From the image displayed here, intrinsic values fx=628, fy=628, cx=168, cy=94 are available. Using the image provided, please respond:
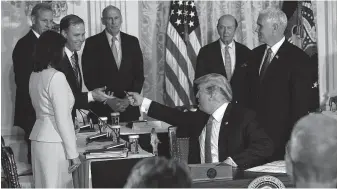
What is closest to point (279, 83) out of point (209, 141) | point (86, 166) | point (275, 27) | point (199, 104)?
point (275, 27)

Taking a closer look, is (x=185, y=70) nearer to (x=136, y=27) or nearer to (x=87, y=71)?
(x=136, y=27)

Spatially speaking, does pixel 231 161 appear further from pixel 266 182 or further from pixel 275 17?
pixel 275 17

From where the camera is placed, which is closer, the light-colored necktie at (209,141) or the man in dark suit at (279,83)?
the light-colored necktie at (209,141)

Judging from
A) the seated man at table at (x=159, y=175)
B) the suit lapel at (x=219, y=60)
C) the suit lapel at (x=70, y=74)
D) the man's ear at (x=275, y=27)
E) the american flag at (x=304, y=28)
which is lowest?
the seated man at table at (x=159, y=175)

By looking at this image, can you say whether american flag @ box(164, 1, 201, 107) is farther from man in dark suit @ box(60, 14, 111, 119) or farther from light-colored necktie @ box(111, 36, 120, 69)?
man in dark suit @ box(60, 14, 111, 119)

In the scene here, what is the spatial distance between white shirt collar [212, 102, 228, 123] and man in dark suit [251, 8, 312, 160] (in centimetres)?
104

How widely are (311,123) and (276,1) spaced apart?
24.0 feet

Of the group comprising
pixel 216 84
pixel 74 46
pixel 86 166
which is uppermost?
pixel 74 46

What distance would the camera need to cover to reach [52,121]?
4191mm

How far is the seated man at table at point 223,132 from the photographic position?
4008 mm

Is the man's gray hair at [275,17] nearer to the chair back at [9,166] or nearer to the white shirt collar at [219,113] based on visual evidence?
the white shirt collar at [219,113]

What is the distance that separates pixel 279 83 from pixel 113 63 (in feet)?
8.15

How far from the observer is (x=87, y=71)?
6.91 meters

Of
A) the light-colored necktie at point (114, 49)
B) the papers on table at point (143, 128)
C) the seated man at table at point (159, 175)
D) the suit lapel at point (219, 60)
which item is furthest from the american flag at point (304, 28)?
the seated man at table at point (159, 175)
